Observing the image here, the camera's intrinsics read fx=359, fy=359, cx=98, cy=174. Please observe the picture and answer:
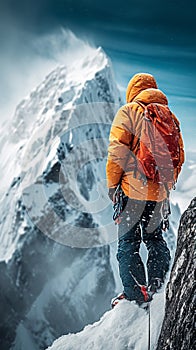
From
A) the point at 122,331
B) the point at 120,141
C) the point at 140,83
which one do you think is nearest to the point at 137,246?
the point at 122,331

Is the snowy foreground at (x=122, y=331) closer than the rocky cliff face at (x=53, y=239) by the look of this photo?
Yes

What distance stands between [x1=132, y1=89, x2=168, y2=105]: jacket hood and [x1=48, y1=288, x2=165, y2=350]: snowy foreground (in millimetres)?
2853

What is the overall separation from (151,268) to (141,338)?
37.5 inches

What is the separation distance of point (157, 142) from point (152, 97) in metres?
0.75

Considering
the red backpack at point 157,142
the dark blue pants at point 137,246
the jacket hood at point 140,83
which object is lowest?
the dark blue pants at point 137,246

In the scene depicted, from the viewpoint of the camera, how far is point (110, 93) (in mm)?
160750

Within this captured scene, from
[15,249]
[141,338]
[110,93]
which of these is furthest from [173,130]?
[110,93]

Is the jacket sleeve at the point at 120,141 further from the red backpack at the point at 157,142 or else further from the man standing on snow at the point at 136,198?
the red backpack at the point at 157,142

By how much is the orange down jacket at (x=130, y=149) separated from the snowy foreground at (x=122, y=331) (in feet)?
5.19

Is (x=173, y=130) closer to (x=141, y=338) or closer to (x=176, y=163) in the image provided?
(x=176, y=163)

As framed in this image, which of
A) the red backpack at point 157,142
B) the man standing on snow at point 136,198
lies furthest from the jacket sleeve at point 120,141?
the red backpack at point 157,142

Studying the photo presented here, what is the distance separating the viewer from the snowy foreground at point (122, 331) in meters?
4.93

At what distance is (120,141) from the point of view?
5137mm

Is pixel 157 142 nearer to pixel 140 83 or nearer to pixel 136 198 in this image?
pixel 136 198
